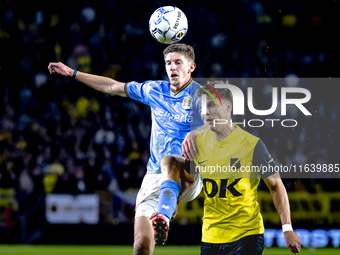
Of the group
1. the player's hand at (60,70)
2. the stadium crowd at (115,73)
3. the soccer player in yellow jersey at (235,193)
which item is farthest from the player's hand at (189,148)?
the stadium crowd at (115,73)

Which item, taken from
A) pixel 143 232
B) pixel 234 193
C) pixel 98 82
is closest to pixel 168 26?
pixel 98 82

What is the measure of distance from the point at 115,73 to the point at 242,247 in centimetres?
945

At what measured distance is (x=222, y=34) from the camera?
1276cm

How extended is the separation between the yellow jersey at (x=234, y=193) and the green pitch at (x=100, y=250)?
183 inches

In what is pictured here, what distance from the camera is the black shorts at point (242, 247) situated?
3639 millimetres

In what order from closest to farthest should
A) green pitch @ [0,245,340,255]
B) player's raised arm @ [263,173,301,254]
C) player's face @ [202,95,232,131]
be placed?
player's raised arm @ [263,173,301,254] → player's face @ [202,95,232,131] → green pitch @ [0,245,340,255]

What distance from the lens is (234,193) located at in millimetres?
3756

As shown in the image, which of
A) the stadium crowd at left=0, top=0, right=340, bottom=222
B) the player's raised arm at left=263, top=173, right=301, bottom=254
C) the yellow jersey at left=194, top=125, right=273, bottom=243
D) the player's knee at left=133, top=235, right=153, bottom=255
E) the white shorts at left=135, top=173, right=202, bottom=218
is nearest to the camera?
the player's raised arm at left=263, top=173, right=301, bottom=254

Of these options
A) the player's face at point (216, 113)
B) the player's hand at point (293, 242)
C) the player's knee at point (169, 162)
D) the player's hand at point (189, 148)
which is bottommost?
the player's hand at point (293, 242)

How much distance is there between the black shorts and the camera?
364cm

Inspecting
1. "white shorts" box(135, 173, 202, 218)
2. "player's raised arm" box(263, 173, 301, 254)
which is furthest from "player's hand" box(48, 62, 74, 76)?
"player's raised arm" box(263, 173, 301, 254)

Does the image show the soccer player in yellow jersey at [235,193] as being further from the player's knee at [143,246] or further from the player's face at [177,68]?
the player's face at [177,68]

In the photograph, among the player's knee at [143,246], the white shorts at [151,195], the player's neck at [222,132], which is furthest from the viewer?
the white shorts at [151,195]

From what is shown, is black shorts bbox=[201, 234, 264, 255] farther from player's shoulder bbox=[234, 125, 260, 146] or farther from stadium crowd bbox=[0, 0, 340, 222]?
stadium crowd bbox=[0, 0, 340, 222]
